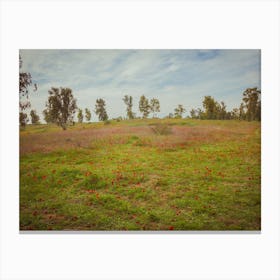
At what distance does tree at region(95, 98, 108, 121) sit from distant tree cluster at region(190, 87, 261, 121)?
2267mm

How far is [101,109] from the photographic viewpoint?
5.30 m

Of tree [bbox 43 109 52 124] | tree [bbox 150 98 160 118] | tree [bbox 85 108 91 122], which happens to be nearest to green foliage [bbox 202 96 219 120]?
tree [bbox 150 98 160 118]

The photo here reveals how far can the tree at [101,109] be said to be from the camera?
17.0 ft

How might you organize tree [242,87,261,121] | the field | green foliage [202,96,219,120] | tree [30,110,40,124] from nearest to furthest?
the field, tree [242,87,261,121], tree [30,110,40,124], green foliage [202,96,219,120]

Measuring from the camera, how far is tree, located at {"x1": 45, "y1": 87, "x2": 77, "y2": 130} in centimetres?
512

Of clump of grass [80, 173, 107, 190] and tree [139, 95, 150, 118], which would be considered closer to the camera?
clump of grass [80, 173, 107, 190]

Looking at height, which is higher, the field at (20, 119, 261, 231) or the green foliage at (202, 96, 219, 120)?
the green foliage at (202, 96, 219, 120)

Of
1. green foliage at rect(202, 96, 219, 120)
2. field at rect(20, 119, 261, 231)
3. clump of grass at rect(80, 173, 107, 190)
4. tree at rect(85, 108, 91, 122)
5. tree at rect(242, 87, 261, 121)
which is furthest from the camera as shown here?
tree at rect(85, 108, 91, 122)

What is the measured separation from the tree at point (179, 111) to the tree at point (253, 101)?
4.87ft

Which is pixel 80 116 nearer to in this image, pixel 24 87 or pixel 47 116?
pixel 47 116

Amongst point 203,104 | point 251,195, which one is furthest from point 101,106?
point 251,195

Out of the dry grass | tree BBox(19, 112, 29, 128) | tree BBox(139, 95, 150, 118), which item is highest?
tree BBox(139, 95, 150, 118)

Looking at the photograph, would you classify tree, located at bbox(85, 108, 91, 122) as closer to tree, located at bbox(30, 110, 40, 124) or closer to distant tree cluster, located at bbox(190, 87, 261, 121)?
tree, located at bbox(30, 110, 40, 124)
